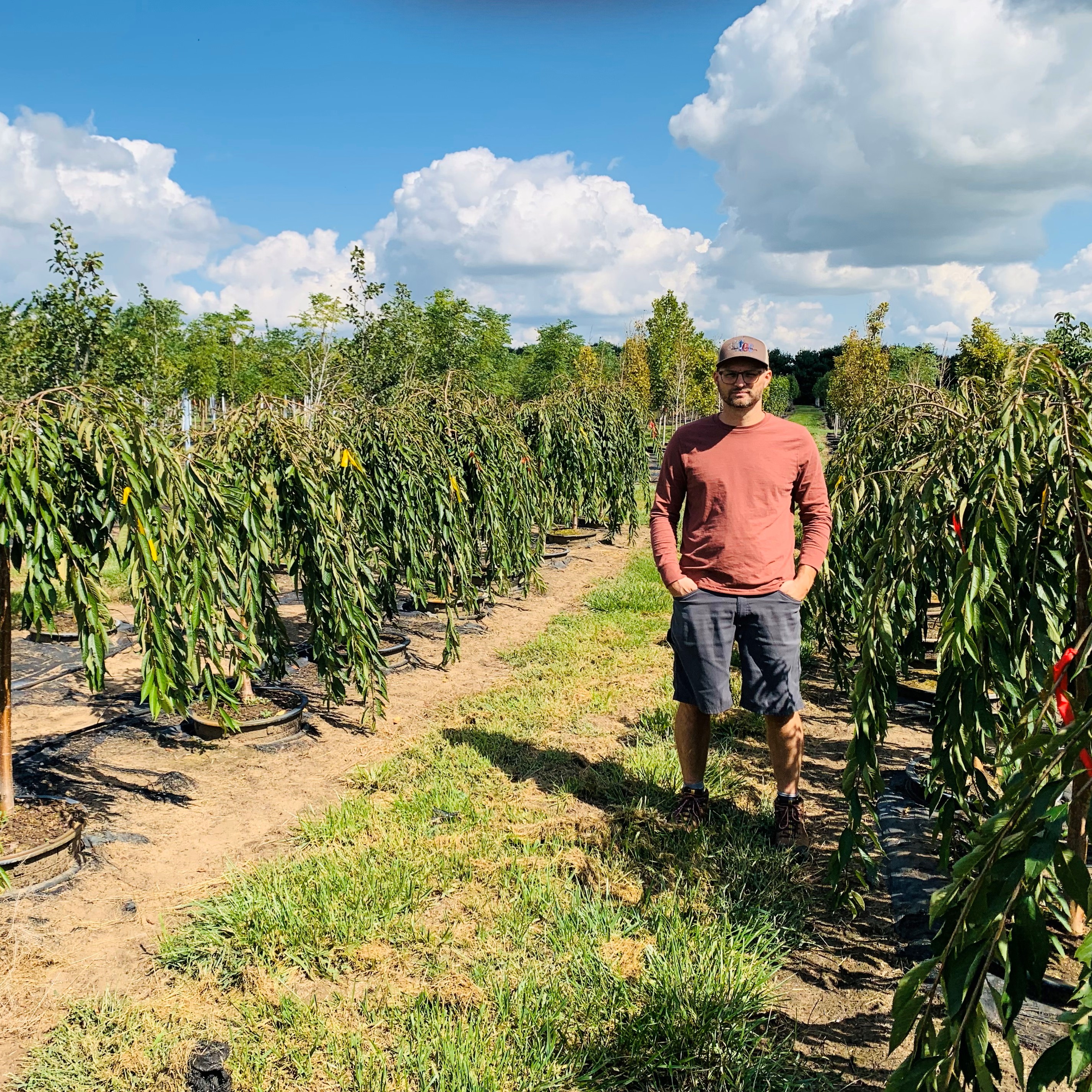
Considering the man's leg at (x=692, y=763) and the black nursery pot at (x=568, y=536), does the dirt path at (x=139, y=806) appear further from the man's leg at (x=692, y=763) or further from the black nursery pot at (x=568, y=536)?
the black nursery pot at (x=568, y=536)

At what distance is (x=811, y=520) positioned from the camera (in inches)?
126

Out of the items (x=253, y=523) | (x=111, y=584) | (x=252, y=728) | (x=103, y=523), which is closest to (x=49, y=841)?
(x=103, y=523)

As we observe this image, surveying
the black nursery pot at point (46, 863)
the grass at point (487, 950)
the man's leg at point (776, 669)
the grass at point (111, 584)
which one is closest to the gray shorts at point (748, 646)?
the man's leg at point (776, 669)

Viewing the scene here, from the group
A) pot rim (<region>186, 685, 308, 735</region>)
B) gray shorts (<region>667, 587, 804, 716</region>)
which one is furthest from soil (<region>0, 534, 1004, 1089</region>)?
gray shorts (<region>667, 587, 804, 716</region>)

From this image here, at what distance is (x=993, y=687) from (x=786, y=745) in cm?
110

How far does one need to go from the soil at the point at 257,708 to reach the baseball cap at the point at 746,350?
3139 mm

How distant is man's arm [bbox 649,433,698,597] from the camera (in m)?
3.15

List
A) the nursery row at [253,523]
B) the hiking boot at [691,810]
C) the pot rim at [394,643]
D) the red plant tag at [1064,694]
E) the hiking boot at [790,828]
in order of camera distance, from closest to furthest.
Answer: the red plant tag at [1064,694] → the nursery row at [253,523] → the hiking boot at [790,828] → the hiking boot at [691,810] → the pot rim at [394,643]

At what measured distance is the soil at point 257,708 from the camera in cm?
461

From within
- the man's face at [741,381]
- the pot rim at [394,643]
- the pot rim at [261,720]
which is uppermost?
the man's face at [741,381]

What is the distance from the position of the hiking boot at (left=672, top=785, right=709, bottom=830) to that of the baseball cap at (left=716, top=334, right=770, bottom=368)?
1.77 meters

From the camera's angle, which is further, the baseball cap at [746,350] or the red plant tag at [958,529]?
the baseball cap at [746,350]

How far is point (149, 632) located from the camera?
3.12 m

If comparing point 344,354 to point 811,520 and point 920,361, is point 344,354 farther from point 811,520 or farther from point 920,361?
point 920,361
